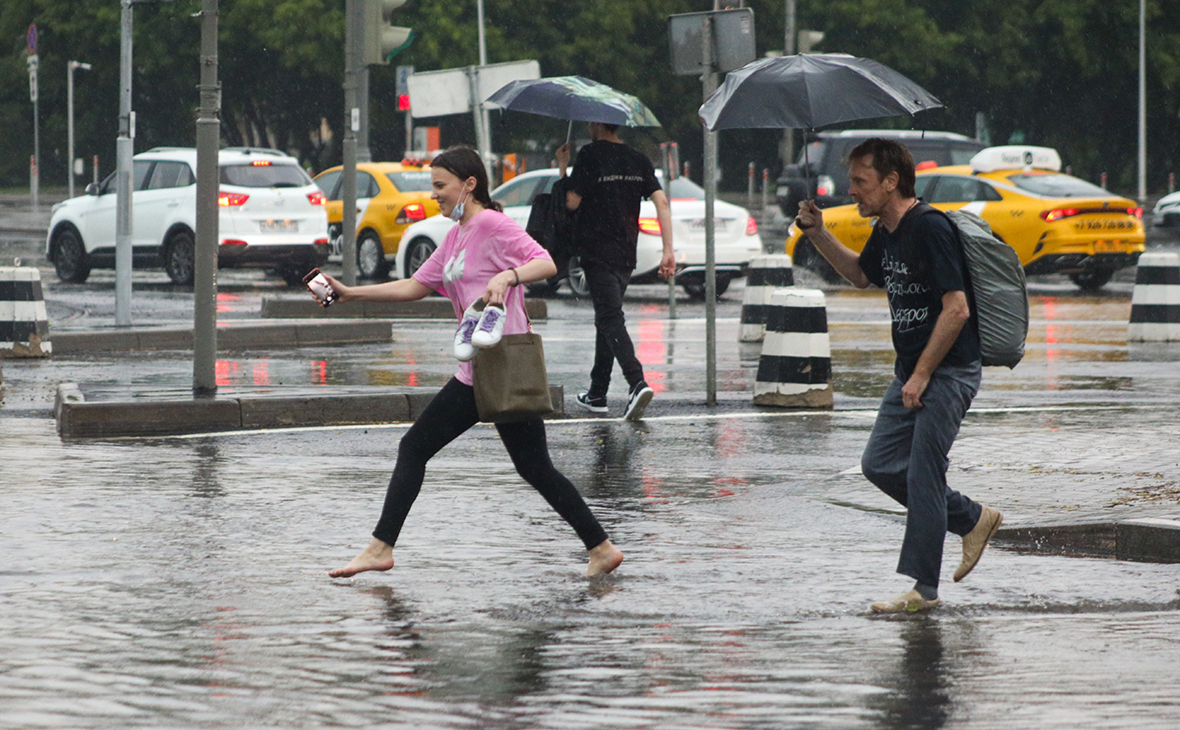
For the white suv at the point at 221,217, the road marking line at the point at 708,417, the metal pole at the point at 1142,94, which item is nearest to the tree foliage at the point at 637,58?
the metal pole at the point at 1142,94

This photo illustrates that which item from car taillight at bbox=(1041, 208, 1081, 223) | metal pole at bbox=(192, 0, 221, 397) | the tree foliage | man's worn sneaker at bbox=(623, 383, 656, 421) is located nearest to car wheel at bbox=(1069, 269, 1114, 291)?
car taillight at bbox=(1041, 208, 1081, 223)

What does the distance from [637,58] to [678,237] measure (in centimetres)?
3081

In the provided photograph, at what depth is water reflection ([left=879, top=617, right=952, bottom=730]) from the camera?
15.7 ft

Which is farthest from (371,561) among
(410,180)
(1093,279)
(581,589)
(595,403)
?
(410,180)

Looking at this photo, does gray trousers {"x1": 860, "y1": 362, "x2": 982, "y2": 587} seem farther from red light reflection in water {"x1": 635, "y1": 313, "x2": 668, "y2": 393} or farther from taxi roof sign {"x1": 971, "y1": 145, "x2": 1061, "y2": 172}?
taxi roof sign {"x1": 971, "y1": 145, "x2": 1061, "y2": 172}

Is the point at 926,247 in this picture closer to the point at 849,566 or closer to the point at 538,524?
the point at 849,566

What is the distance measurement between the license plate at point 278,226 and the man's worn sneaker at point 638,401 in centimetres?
1416

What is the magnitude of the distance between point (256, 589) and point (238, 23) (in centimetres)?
4824

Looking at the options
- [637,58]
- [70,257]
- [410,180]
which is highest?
[637,58]

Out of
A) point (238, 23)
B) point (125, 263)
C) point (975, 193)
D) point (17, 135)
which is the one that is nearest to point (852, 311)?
point (975, 193)

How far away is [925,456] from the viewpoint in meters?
6.34

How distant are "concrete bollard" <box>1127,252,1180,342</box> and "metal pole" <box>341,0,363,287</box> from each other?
298 inches

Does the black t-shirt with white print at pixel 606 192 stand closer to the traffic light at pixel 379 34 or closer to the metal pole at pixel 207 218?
the metal pole at pixel 207 218

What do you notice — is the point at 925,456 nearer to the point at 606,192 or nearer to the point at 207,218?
the point at 606,192
